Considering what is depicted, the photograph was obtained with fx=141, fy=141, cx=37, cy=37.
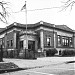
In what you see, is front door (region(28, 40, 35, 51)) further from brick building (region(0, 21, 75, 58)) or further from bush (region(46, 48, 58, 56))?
bush (region(46, 48, 58, 56))

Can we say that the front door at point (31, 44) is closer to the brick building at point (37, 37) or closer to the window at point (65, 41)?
the brick building at point (37, 37)

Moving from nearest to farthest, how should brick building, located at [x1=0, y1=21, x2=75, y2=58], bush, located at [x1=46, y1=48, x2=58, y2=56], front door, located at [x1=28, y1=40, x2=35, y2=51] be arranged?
bush, located at [x1=46, y1=48, x2=58, y2=56]
brick building, located at [x1=0, y1=21, x2=75, y2=58]
front door, located at [x1=28, y1=40, x2=35, y2=51]

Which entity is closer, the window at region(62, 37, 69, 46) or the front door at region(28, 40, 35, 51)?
the front door at region(28, 40, 35, 51)

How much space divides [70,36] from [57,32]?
245 inches

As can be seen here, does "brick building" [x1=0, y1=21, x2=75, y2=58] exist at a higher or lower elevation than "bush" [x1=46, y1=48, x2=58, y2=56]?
higher

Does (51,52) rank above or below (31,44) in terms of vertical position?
below

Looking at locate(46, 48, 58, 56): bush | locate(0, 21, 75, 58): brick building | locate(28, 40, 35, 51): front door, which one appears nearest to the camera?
locate(46, 48, 58, 56): bush

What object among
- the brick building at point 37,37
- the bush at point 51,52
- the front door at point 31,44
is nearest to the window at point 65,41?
the brick building at point 37,37

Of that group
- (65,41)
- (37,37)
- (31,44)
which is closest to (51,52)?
(37,37)

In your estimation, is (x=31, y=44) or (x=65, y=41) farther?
(x=65, y=41)

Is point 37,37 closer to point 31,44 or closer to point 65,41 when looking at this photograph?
point 31,44

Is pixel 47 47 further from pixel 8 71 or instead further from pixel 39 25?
pixel 8 71

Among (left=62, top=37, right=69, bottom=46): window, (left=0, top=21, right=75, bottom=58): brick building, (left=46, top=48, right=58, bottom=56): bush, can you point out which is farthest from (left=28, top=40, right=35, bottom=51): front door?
(left=62, top=37, right=69, bottom=46): window

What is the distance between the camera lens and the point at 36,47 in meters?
33.9
